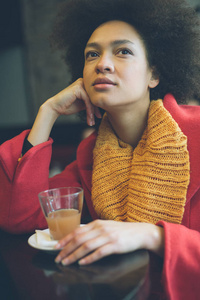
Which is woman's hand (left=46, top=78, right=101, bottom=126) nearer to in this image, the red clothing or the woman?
the woman

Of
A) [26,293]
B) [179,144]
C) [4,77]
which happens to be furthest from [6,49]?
[26,293]

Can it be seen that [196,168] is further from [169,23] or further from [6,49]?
[6,49]

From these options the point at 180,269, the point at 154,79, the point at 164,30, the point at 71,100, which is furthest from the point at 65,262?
the point at 164,30

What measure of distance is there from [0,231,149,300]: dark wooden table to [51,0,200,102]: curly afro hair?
86cm

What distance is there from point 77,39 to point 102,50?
14.9 inches

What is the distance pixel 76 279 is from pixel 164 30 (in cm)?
106

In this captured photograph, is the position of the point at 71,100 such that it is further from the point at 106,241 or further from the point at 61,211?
the point at 106,241

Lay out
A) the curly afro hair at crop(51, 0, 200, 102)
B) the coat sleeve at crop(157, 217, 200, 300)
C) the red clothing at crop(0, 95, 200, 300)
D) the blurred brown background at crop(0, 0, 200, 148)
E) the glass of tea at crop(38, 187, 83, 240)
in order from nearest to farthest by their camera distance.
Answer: the coat sleeve at crop(157, 217, 200, 300) → the glass of tea at crop(38, 187, 83, 240) → the red clothing at crop(0, 95, 200, 300) → the curly afro hair at crop(51, 0, 200, 102) → the blurred brown background at crop(0, 0, 200, 148)

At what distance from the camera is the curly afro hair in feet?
3.99

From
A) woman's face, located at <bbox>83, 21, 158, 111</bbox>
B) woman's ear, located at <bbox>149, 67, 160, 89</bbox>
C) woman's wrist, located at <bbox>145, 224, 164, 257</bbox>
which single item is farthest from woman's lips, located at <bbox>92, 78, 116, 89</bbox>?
woman's wrist, located at <bbox>145, 224, 164, 257</bbox>

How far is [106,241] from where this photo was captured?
2.29ft

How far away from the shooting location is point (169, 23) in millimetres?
1229

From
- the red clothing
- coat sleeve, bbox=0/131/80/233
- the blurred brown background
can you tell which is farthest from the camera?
the blurred brown background

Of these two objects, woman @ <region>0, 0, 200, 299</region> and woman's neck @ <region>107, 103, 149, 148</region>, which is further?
woman's neck @ <region>107, 103, 149, 148</region>
